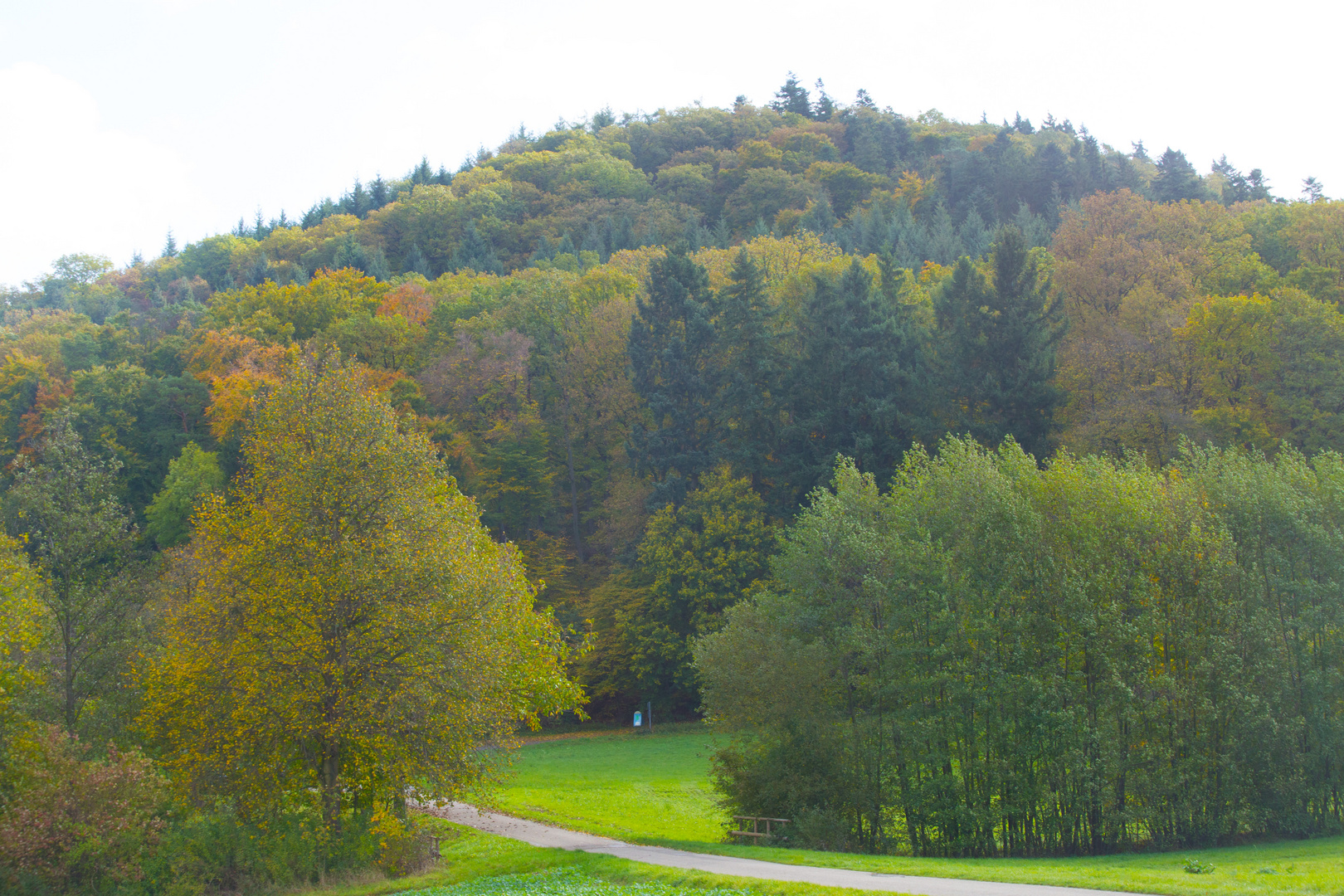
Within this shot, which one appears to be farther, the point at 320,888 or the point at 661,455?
the point at 661,455

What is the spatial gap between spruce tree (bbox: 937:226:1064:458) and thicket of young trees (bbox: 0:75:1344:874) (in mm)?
182

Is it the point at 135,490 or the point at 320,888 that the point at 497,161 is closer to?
the point at 135,490

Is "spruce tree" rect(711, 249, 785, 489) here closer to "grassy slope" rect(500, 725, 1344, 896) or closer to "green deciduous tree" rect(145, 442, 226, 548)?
"grassy slope" rect(500, 725, 1344, 896)

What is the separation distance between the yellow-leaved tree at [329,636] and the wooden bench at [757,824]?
6886mm

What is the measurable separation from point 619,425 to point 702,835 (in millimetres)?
36968

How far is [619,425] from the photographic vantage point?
62.1 m

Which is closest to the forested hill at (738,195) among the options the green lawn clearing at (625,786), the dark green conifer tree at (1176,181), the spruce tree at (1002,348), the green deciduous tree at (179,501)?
the dark green conifer tree at (1176,181)

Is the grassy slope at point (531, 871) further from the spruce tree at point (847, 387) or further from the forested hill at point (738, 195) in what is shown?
the forested hill at point (738, 195)

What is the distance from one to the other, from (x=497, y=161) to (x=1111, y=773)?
392ft

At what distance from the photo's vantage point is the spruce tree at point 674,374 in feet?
183

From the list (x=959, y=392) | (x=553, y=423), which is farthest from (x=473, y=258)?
(x=959, y=392)

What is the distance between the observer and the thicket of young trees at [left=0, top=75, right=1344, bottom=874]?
23062 millimetres

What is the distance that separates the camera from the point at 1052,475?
3189cm

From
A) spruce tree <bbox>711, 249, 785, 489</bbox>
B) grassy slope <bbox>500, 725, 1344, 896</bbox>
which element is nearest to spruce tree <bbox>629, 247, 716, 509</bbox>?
spruce tree <bbox>711, 249, 785, 489</bbox>
